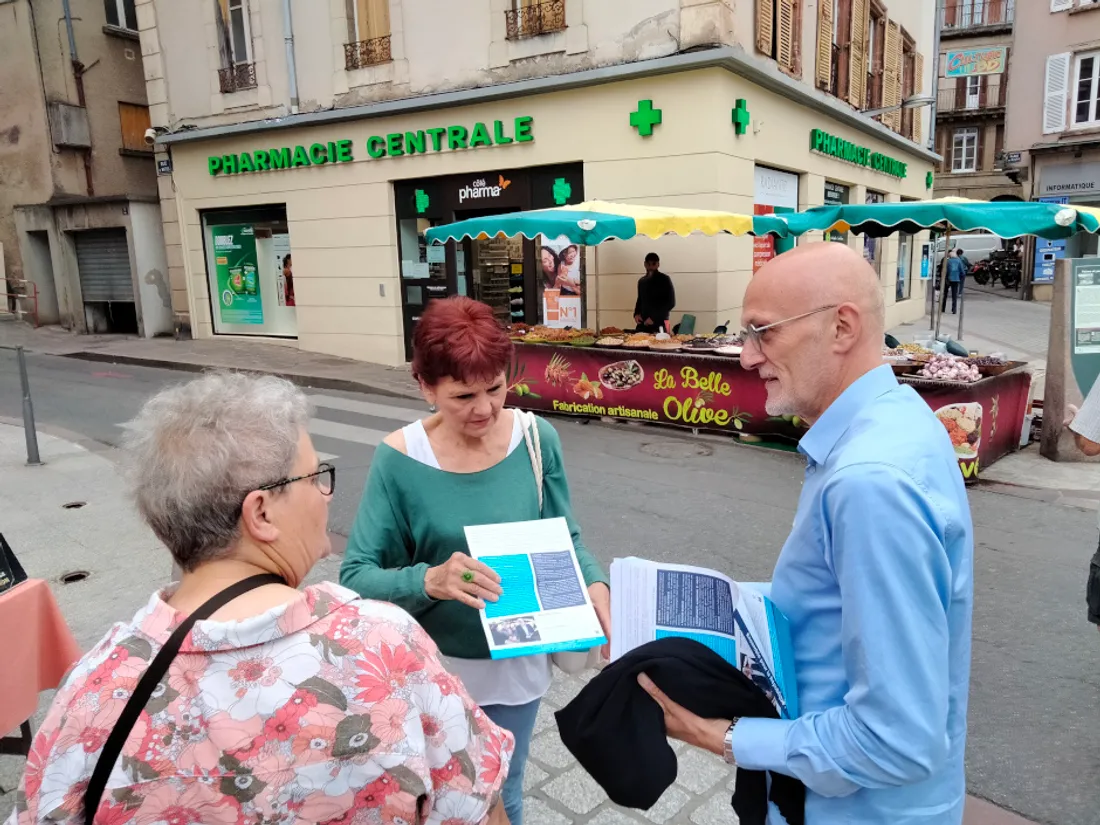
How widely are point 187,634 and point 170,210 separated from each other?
17.4 metres

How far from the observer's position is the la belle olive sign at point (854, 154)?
1366cm

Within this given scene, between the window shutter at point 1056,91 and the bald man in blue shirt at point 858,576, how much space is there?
99.0 feet

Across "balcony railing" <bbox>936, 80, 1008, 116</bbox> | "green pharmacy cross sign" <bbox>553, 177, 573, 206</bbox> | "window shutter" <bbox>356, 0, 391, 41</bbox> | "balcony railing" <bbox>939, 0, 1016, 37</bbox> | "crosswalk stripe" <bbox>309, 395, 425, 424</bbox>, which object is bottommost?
"crosswalk stripe" <bbox>309, 395, 425, 424</bbox>

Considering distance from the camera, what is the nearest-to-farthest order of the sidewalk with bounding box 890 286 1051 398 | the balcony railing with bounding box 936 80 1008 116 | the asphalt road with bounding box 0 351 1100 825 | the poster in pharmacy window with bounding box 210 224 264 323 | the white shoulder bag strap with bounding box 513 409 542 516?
the white shoulder bag strap with bounding box 513 409 542 516, the asphalt road with bounding box 0 351 1100 825, the sidewalk with bounding box 890 286 1051 398, the poster in pharmacy window with bounding box 210 224 264 323, the balcony railing with bounding box 936 80 1008 116

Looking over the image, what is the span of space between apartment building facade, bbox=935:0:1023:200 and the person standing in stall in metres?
33.1

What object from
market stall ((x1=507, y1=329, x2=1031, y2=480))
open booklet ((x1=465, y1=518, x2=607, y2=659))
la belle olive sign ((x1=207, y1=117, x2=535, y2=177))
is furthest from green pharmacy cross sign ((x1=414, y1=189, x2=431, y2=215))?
open booklet ((x1=465, y1=518, x2=607, y2=659))

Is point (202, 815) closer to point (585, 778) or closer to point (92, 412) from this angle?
point (585, 778)

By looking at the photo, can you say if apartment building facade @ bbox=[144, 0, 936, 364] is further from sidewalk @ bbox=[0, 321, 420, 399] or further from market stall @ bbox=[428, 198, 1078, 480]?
market stall @ bbox=[428, 198, 1078, 480]

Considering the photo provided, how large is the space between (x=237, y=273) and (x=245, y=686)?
16.1 m

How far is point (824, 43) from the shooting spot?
45.1 ft

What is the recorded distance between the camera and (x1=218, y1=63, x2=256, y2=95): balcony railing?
14.5 m

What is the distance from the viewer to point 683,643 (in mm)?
1444

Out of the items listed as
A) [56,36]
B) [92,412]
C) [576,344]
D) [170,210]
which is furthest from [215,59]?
[576,344]

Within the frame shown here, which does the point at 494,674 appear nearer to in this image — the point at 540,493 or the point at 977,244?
the point at 540,493
